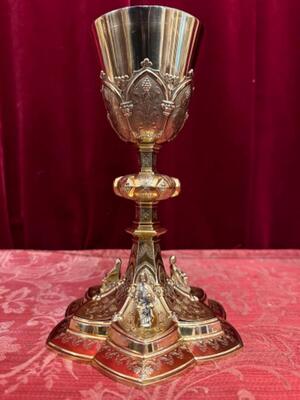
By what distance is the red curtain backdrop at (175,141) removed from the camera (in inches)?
46.5

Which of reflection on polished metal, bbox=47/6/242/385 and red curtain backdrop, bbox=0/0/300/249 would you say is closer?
reflection on polished metal, bbox=47/6/242/385

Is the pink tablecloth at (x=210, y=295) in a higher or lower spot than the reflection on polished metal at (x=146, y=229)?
lower

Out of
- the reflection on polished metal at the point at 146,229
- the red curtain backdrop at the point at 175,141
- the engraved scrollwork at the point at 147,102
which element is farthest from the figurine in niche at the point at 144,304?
the red curtain backdrop at the point at 175,141

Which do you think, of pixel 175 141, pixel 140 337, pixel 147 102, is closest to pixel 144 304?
pixel 140 337

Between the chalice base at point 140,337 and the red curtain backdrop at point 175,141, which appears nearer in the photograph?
the chalice base at point 140,337

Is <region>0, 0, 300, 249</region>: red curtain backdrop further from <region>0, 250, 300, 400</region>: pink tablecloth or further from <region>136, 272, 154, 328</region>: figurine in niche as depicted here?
<region>136, 272, 154, 328</region>: figurine in niche

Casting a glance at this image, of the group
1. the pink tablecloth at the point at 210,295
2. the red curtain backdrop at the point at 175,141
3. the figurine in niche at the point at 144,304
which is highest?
the red curtain backdrop at the point at 175,141

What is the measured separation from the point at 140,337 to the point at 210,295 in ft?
1.17

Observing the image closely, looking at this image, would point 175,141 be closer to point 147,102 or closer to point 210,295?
point 210,295

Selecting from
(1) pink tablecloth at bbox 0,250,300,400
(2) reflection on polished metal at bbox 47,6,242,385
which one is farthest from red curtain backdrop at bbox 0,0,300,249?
(2) reflection on polished metal at bbox 47,6,242,385

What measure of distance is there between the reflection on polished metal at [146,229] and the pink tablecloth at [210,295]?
0.09 feet

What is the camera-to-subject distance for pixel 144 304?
661mm

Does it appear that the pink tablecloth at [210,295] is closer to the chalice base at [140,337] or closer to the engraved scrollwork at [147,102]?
the chalice base at [140,337]

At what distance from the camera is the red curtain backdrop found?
3.87ft
